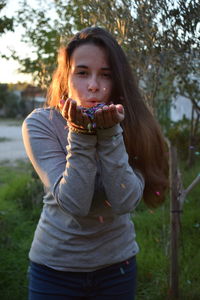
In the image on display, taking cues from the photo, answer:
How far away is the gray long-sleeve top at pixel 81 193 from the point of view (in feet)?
4.89

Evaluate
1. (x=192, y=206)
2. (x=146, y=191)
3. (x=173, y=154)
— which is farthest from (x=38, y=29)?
(x=146, y=191)

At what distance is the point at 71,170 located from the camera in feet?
4.87

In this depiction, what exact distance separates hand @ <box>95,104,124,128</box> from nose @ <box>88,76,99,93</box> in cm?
23

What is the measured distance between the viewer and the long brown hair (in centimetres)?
173

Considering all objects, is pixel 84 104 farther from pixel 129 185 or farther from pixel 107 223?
pixel 107 223

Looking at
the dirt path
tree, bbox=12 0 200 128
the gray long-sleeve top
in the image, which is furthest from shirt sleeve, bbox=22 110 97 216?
the dirt path

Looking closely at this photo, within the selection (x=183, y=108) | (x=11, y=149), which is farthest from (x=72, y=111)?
(x=11, y=149)

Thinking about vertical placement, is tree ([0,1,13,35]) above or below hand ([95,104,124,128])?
above

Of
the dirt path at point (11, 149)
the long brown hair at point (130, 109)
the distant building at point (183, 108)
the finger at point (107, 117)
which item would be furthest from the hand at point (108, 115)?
the distant building at point (183, 108)

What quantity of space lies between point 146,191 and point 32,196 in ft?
16.8

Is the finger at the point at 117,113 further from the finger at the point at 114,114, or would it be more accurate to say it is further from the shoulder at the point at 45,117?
the shoulder at the point at 45,117

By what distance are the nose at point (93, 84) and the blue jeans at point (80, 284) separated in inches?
26.3

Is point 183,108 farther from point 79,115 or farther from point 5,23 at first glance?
point 79,115

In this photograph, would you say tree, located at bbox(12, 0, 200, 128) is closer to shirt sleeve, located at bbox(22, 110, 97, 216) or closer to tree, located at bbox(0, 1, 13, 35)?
tree, located at bbox(0, 1, 13, 35)
